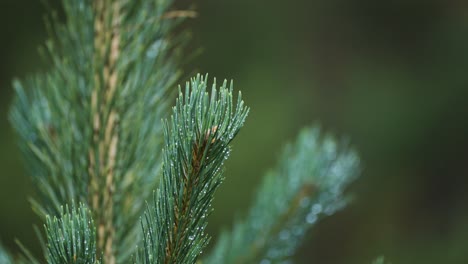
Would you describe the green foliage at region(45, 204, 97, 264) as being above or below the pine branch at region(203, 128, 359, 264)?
below

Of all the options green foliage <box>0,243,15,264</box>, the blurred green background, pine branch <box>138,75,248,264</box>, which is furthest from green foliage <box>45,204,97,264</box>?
the blurred green background

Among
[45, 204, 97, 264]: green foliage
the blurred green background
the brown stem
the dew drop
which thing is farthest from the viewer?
the blurred green background

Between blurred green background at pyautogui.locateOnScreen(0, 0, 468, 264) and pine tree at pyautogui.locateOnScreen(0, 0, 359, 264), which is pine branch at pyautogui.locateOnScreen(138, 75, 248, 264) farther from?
blurred green background at pyautogui.locateOnScreen(0, 0, 468, 264)

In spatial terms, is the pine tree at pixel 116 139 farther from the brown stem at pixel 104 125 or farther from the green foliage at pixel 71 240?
the green foliage at pixel 71 240

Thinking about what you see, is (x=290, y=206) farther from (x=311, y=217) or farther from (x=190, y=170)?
(x=190, y=170)

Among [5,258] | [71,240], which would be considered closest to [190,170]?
[71,240]

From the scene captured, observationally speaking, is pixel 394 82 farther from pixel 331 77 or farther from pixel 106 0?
pixel 106 0

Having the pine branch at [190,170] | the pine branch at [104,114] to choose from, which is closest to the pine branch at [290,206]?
the pine branch at [104,114]
